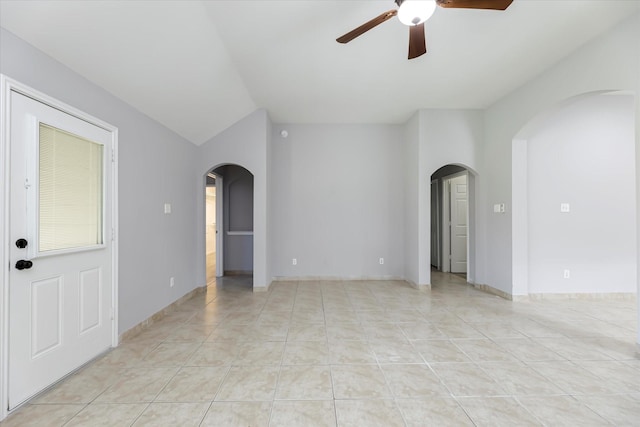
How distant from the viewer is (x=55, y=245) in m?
2.07

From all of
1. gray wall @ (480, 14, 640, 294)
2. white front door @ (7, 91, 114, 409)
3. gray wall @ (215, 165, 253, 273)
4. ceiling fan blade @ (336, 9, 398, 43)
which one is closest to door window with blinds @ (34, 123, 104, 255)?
white front door @ (7, 91, 114, 409)

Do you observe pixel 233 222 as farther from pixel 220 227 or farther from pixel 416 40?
pixel 416 40

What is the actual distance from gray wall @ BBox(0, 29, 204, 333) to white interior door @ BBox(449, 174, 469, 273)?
5.18 metres

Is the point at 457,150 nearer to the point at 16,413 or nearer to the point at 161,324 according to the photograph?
the point at 161,324

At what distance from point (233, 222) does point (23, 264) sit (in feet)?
14.2

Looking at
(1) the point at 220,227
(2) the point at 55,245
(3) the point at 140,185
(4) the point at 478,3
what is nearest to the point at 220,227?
(1) the point at 220,227

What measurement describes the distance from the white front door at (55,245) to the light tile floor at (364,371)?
0.77ft

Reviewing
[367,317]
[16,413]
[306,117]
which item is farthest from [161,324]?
[306,117]

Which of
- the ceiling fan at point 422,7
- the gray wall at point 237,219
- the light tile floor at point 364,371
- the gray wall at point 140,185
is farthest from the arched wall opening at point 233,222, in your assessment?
the ceiling fan at point 422,7

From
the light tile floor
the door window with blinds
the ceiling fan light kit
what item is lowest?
the light tile floor

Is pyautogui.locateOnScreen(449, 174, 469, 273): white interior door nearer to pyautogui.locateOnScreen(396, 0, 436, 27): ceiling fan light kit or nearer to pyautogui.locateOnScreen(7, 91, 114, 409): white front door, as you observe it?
pyautogui.locateOnScreen(396, 0, 436, 27): ceiling fan light kit

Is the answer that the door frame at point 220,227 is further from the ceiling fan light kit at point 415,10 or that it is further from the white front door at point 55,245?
the ceiling fan light kit at point 415,10

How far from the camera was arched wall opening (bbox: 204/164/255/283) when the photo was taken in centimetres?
589

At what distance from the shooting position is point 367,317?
341cm
